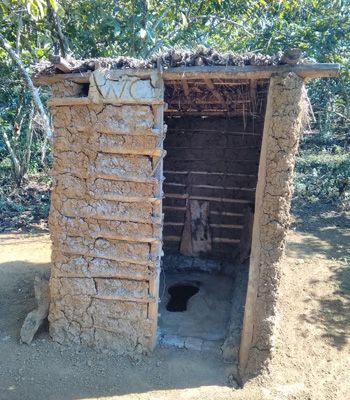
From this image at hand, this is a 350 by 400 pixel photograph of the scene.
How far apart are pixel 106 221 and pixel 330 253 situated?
4483 mm

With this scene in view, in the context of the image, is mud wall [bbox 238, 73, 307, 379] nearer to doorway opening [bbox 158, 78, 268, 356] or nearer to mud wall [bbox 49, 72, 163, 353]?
mud wall [bbox 49, 72, 163, 353]

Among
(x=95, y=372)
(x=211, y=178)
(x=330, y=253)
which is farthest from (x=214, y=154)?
(x=95, y=372)

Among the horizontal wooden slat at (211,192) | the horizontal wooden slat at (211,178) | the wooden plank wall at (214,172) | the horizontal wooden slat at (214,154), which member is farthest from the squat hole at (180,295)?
the horizontal wooden slat at (214,154)

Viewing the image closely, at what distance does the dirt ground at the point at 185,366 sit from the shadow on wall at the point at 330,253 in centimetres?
2

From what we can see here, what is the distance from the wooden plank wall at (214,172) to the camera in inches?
276

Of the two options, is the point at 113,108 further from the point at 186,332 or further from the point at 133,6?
the point at 133,6

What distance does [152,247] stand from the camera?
4184 mm

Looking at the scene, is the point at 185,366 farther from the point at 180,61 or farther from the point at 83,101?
the point at 180,61

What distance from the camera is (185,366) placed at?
4160mm

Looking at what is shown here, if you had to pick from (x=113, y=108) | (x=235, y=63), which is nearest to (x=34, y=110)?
(x=113, y=108)

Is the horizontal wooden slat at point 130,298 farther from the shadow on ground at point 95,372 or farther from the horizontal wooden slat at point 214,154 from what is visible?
the horizontal wooden slat at point 214,154

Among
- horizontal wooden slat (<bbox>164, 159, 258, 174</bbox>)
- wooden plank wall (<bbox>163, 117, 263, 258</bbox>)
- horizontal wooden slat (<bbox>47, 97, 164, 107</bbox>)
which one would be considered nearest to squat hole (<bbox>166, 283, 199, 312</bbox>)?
wooden plank wall (<bbox>163, 117, 263, 258</bbox>)

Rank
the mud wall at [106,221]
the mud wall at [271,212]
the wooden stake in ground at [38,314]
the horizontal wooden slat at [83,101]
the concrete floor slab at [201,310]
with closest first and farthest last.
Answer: the mud wall at [271,212]
the horizontal wooden slat at [83,101]
the mud wall at [106,221]
the wooden stake in ground at [38,314]
the concrete floor slab at [201,310]

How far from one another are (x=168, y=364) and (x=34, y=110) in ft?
27.2
